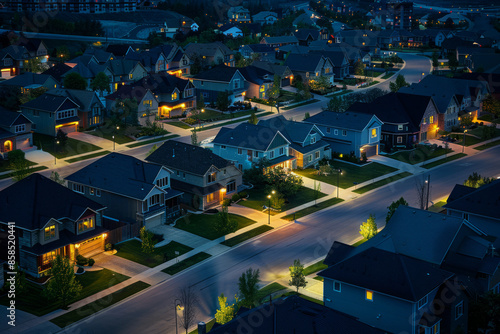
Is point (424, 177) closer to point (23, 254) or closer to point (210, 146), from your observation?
point (210, 146)

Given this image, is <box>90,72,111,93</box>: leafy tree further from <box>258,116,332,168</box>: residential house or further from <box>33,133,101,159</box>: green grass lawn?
<box>258,116,332,168</box>: residential house

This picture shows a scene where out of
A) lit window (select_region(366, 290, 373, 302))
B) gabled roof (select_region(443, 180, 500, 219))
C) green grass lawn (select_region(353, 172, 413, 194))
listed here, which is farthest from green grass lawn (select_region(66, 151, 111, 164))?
lit window (select_region(366, 290, 373, 302))

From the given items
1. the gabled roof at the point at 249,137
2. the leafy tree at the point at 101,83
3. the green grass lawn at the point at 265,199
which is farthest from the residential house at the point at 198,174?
the leafy tree at the point at 101,83

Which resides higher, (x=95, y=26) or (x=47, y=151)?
(x=95, y=26)

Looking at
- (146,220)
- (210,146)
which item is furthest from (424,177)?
(146,220)

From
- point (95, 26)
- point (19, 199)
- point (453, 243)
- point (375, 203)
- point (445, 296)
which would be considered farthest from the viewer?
point (95, 26)

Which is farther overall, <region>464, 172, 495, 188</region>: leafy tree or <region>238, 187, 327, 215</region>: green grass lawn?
<region>464, 172, 495, 188</region>: leafy tree

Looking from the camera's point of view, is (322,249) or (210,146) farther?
(210,146)
